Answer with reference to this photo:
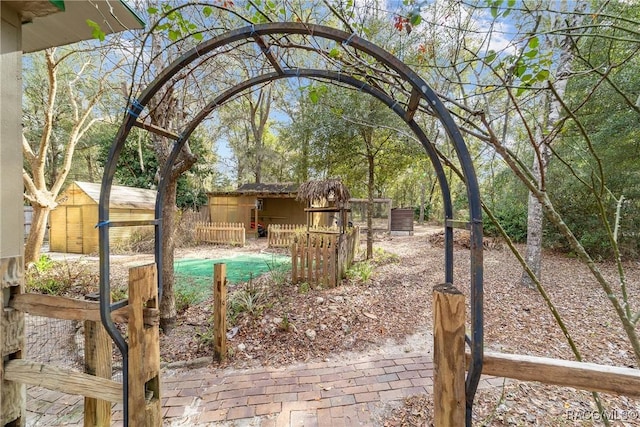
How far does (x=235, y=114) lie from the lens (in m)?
17.1

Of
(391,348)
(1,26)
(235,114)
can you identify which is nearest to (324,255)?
(391,348)

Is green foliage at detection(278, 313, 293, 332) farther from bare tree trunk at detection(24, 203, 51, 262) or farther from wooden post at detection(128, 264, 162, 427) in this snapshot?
bare tree trunk at detection(24, 203, 51, 262)

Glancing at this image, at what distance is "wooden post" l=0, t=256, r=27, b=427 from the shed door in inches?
440

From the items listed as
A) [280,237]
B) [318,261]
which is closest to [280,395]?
[318,261]

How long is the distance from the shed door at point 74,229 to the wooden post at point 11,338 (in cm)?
1118

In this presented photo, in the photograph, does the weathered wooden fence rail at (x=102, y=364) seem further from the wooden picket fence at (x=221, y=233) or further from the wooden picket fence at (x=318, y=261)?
the wooden picket fence at (x=221, y=233)

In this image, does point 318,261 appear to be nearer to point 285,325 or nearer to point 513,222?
point 285,325

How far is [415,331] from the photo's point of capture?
148 inches

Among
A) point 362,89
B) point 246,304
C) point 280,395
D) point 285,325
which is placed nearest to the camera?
point 362,89

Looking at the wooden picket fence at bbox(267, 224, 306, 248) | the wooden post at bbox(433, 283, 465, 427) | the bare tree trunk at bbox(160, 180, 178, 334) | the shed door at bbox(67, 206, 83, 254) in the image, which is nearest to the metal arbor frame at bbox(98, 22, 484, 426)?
the wooden post at bbox(433, 283, 465, 427)

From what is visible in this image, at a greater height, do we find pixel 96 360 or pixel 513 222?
pixel 513 222

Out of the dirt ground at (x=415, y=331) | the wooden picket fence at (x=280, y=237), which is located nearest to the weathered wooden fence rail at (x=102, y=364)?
the dirt ground at (x=415, y=331)

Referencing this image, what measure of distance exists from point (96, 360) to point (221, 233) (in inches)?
423

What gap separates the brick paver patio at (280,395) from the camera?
2.16 metres
